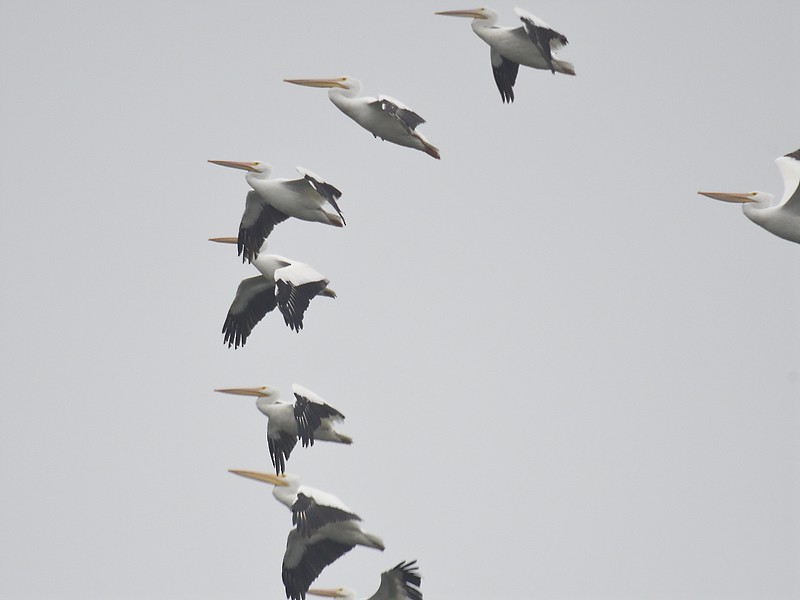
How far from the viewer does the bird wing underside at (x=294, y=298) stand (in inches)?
643

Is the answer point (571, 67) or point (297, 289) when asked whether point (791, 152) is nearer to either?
point (571, 67)

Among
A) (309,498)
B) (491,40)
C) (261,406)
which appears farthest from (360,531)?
(491,40)

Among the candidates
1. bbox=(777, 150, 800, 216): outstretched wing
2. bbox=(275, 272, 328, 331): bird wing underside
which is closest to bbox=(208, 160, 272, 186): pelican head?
bbox=(275, 272, 328, 331): bird wing underside

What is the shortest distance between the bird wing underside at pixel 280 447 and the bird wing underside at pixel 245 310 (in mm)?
1677

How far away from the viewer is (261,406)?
17984mm

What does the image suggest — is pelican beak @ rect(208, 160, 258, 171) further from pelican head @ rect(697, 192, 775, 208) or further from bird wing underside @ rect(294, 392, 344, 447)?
pelican head @ rect(697, 192, 775, 208)

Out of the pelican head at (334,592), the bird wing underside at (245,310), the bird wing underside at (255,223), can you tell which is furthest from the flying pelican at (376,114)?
the pelican head at (334,592)

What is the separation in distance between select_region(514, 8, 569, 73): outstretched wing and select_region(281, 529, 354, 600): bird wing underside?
5.22m

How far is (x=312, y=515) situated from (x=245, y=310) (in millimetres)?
3812

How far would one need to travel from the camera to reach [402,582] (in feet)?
51.0

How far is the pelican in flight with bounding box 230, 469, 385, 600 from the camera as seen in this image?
51.9 feet

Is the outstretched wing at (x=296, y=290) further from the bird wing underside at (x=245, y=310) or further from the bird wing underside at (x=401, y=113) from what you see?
the bird wing underside at (x=245, y=310)

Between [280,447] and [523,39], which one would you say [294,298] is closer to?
[280,447]

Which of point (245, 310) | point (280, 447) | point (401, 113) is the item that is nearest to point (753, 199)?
point (401, 113)
